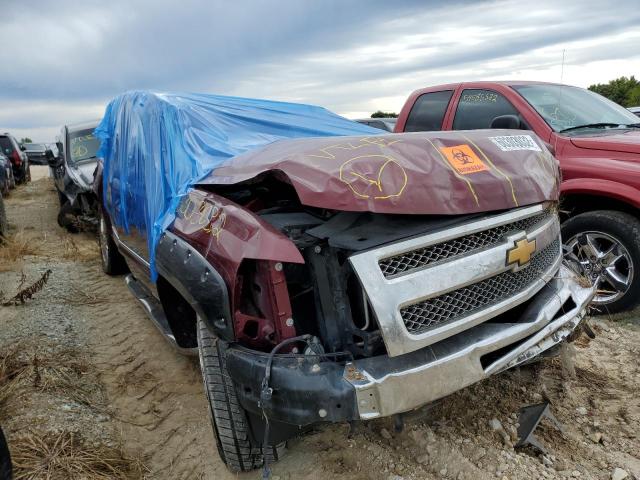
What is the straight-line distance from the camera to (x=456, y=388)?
6.68ft

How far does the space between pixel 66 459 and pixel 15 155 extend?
15621 mm

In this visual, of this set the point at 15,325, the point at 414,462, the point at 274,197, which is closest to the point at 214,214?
the point at 274,197

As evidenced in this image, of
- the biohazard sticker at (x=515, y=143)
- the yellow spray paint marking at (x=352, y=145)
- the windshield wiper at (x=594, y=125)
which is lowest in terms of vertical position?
the windshield wiper at (x=594, y=125)

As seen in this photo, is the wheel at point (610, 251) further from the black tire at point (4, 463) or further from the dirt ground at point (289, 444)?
the black tire at point (4, 463)

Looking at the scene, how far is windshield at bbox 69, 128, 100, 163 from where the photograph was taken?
329 inches

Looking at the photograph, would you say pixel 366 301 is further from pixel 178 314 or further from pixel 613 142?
pixel 613 142

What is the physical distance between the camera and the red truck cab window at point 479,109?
4973mm

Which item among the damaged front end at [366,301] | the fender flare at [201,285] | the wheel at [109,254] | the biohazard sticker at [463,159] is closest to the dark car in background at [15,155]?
the wheel at [109,254]

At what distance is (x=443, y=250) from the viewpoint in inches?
85.1

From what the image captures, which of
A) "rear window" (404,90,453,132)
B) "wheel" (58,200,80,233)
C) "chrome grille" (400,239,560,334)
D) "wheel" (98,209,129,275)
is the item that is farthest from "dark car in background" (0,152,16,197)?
"chrome grille" (400,239,560,334)

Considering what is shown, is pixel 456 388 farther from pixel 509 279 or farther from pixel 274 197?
pixel 274 197

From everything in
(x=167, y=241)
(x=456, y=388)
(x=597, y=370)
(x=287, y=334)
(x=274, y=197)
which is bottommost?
(x=597, y=370)

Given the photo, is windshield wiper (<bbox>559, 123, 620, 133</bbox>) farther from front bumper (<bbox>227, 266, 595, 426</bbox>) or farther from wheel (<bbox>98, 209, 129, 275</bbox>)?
wheel (<bbox>98, 209, 129, 275</bbox>)

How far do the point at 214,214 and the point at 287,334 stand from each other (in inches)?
25.2
